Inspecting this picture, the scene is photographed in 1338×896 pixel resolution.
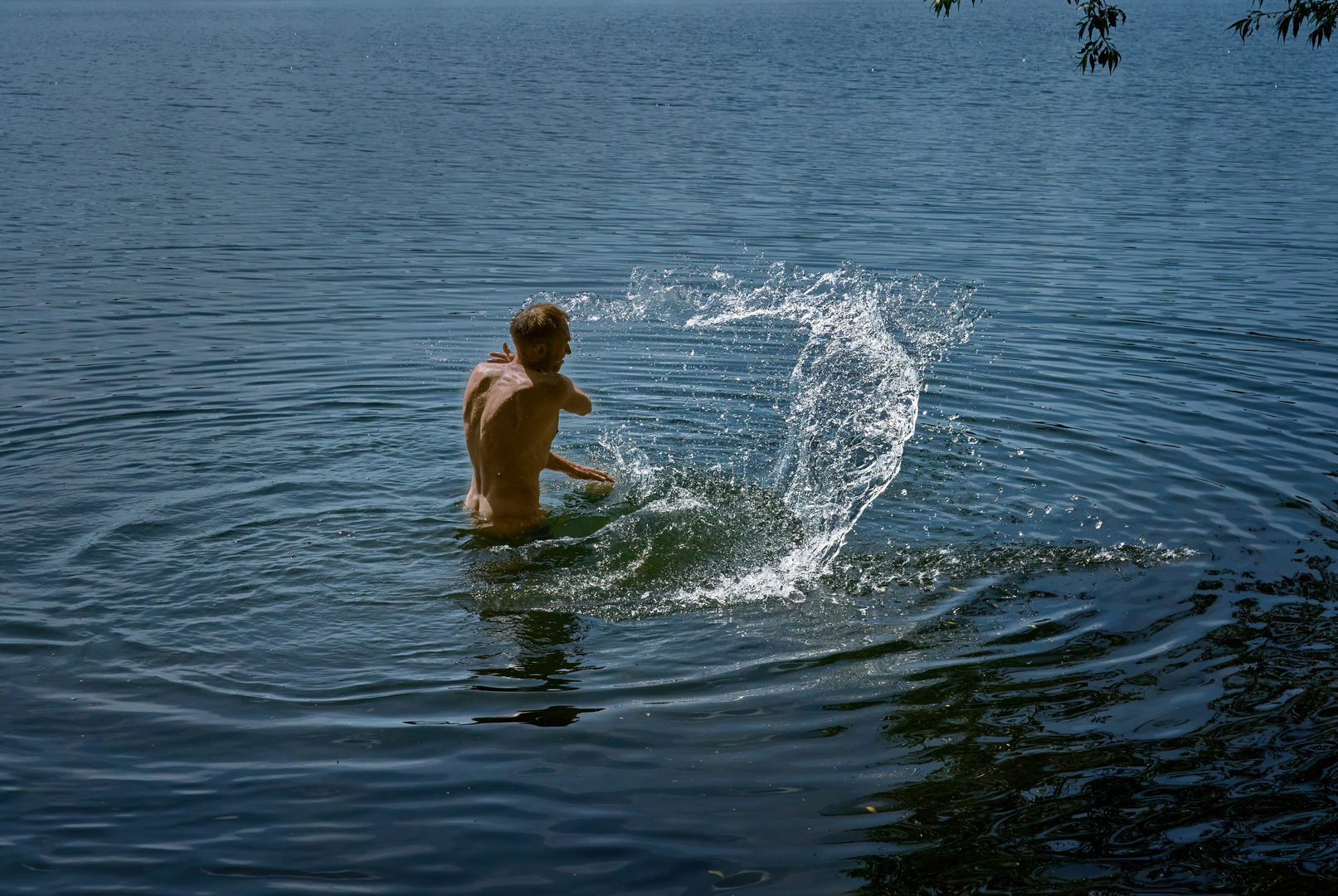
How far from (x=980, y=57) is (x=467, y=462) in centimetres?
4625

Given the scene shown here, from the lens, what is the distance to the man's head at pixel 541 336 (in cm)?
728

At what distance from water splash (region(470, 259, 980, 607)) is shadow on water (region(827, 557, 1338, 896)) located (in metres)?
1.68

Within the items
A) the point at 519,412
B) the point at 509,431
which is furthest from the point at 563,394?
the point at 509,431

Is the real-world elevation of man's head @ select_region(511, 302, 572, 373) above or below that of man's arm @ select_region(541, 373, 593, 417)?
above

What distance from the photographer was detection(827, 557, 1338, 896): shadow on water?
15.2 ft

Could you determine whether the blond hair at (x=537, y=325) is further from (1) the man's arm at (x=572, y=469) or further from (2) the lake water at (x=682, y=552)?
(2) the lake water at (x=682, y=552)

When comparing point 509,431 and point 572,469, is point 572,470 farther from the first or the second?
point 509,431

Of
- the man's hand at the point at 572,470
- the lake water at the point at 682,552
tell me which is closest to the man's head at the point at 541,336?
the man's hand at the point at 572,470

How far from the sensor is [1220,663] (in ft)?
20.7

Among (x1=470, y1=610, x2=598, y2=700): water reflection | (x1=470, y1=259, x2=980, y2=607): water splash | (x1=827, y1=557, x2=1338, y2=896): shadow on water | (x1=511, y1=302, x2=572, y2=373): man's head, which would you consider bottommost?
(x1=827, y1=557, x2=1338, y2=896): shadow on water

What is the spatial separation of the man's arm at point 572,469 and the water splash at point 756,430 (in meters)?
0.26

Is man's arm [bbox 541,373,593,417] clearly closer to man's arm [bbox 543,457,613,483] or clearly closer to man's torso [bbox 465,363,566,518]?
man's torso [bbox 465,363,566,518]

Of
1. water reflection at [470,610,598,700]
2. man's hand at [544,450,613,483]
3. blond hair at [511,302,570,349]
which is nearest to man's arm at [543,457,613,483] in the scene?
man's hand at [544,450,613,483]

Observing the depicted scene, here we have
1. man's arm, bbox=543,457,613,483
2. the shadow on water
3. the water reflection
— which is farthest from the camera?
man's arm, bbox=543,457,613,483
